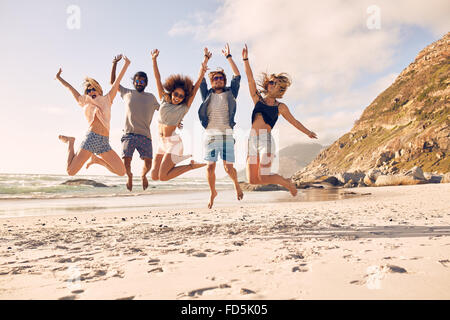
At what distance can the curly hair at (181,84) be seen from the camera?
5398 millimetres

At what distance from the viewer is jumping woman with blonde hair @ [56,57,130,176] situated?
5136 millimetres

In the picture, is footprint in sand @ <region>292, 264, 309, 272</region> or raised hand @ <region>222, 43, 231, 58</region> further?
raised hand @ <region>222, 43, 231, 58</region>

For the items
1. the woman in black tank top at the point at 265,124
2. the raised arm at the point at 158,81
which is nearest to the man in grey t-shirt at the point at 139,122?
the raised arm at the point at 158,81

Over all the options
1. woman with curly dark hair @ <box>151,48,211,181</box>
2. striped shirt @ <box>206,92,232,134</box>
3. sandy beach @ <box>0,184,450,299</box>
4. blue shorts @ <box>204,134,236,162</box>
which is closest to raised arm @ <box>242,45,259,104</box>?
striped shirt @ <box>206,92,232,134</box>

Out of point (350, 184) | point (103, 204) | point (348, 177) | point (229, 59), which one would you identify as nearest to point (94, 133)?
point (229, 59)

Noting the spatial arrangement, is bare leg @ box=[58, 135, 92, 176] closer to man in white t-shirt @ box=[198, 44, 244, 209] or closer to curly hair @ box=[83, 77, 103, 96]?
curly hair @ box=[83, 77, 103, 96]

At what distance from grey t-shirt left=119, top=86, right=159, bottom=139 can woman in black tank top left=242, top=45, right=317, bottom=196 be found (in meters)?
1.92

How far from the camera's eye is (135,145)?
18.1ft

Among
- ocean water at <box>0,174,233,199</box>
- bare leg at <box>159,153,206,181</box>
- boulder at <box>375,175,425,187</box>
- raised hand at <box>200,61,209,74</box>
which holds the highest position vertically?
raised hand at <box>200,61,209,74</box>

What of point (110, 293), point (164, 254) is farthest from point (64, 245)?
point (110, 293)

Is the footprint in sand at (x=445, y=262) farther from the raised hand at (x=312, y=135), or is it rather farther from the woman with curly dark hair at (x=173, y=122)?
the woman with curly dark hair at (x=173, y=122)

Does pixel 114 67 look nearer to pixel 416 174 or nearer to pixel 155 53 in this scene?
pixel 155 53

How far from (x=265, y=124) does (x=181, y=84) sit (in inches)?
68.9
